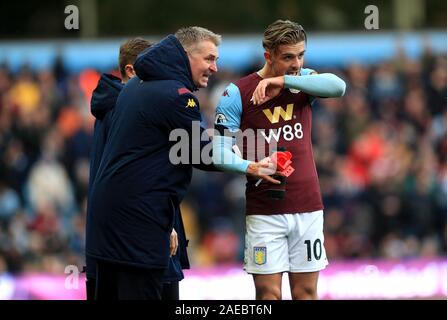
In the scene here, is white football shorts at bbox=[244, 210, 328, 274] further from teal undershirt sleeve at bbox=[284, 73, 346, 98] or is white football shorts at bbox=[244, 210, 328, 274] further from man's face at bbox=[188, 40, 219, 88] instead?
man's face at bbox=[188, 40, 219, 88]

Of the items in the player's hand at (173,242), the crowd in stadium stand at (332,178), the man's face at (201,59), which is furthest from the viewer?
the crowd in stadium stand at (332,178)

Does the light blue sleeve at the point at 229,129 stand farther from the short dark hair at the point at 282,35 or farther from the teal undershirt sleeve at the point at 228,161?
the short dark hair at the point at 282,35

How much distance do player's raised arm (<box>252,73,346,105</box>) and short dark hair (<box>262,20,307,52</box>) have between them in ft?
0.81

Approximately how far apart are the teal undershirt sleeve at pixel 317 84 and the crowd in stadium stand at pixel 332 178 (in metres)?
8.12

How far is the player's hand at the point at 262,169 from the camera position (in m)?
7.30

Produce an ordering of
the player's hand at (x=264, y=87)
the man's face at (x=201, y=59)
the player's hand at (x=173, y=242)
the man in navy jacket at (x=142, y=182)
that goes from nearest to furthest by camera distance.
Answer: the man in navy jacket at (x=142, y=182) < the man's face at (x=201, y=59) < the player's hand at (x=173, y=242) < the player's hand at (x=264, y=87)

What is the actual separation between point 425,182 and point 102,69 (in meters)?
5.73

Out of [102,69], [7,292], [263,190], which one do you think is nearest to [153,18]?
[102,69]

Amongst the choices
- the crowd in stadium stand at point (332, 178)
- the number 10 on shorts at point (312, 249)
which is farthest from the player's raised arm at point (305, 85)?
the crowd in stadium stand at point (332, 178)

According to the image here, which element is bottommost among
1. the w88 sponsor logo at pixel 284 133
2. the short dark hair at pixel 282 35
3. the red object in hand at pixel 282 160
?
the red object in hand at pixel 282 160

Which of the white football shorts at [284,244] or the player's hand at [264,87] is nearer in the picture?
the player's hand at [264,87]

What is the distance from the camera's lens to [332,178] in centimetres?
1582

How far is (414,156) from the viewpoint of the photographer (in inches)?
631
